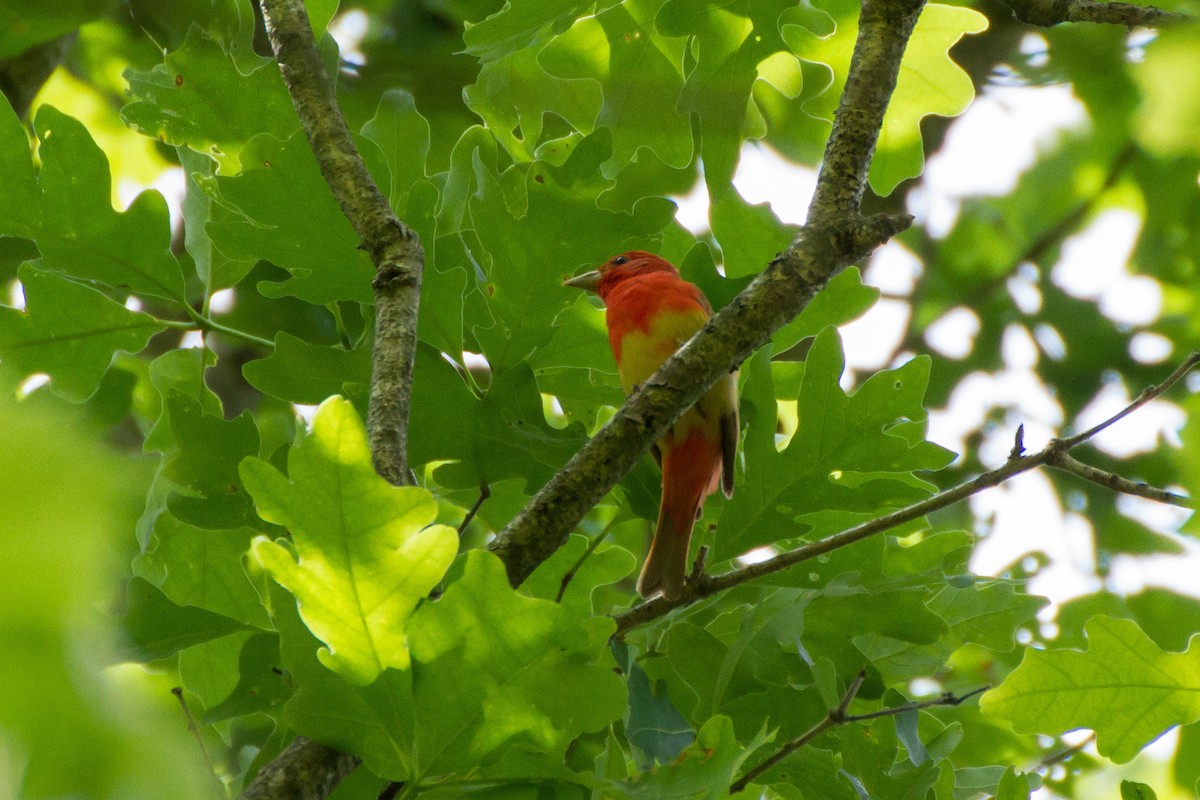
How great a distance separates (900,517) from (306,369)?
104 cm

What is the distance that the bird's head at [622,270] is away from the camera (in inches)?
150

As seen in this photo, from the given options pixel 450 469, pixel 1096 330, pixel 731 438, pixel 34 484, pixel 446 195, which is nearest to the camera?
pixel 34 484

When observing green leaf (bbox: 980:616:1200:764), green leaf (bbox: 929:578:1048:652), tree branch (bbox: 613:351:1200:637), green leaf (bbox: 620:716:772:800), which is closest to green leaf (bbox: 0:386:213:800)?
green leaf (bbox: 620:716:772:800)

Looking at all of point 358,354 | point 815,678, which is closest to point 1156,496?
point 815,678

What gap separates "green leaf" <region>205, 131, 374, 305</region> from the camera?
2.13m

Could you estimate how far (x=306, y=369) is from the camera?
2123mm

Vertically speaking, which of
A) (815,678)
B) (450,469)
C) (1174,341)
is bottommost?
(815,678)

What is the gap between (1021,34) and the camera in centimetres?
446

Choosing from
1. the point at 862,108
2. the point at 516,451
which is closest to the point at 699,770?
the point at 516,451

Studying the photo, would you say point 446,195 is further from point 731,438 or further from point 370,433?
point 731,438

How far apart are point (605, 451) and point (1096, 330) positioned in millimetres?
4254

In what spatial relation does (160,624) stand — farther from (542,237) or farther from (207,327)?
(542,237)

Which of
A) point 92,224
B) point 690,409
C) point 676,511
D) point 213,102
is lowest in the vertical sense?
point 676,511

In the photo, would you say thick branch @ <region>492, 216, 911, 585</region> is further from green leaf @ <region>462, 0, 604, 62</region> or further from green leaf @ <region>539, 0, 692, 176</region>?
green leaf @ <region>539, 0, 692, 176</region>
